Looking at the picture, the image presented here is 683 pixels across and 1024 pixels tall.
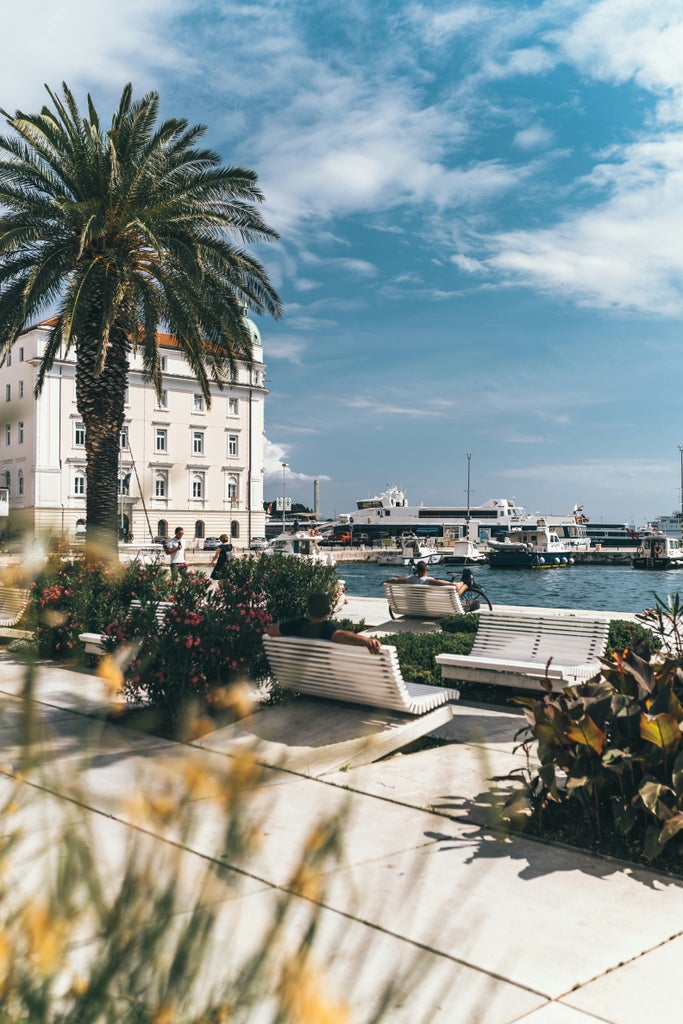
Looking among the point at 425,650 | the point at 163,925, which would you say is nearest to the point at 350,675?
the point at 425,650

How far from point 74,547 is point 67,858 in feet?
1.55

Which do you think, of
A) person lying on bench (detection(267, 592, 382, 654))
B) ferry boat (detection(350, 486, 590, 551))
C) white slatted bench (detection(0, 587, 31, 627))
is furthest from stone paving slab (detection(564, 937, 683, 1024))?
ferry boat (detection(350, 486, 590, 551))

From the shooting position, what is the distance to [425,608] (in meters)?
13.9

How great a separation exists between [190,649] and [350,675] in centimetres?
168

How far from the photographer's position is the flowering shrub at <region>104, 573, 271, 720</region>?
769cm

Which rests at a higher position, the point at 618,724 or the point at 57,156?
the point at 57,156

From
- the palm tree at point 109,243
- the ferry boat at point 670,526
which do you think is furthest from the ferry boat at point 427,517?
the palm tree at point 109,243

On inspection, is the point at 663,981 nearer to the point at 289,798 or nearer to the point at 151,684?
the point at 289,798

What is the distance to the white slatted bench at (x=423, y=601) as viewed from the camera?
13433mm

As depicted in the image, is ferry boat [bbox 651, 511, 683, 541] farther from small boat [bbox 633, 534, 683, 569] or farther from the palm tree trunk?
the palm tree trunk

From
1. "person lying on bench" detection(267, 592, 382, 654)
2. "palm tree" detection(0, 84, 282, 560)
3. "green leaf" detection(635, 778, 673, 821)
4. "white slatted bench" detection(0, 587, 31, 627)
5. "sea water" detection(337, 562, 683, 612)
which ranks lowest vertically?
"sea water" detection(337, 562, 683, 612)

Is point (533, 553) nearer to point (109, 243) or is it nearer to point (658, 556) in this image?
point (658, 556)

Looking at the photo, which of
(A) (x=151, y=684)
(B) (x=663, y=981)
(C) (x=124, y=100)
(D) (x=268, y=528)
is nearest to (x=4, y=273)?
(C) (x=124, y=100)

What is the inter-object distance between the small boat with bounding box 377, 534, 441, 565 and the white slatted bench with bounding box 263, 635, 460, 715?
213 feet
